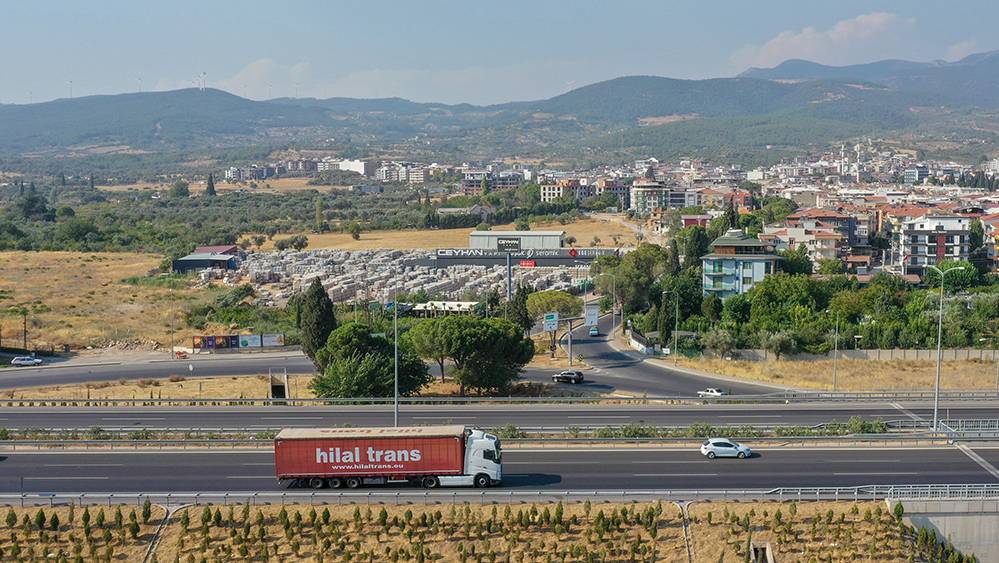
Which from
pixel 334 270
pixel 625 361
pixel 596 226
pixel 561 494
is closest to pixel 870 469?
pixel 561 494

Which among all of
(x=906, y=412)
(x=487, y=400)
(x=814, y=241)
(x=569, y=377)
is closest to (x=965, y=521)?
(x=906, y=412)

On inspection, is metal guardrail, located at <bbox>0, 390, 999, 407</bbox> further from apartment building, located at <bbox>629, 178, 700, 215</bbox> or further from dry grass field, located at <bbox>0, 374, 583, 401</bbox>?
apartment building, located at <bbox>629, 178, 700, 215</bbox>

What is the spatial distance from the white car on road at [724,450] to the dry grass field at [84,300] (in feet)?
142

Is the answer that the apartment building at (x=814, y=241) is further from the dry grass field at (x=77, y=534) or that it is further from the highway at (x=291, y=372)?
the dry grass field at (x=77, y=534)

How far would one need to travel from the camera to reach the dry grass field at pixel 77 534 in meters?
25.8

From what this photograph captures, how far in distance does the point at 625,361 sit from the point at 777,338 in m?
8.51

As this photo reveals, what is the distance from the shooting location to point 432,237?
136 m

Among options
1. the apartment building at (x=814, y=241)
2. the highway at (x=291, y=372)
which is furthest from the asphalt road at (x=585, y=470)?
the apartment building at (x=814, y=241)

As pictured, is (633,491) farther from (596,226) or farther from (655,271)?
(596,226)

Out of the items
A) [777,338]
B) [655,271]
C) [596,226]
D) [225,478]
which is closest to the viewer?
[225,478]

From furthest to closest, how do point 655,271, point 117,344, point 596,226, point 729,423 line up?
point 596,226
point 655,271
point 117,344
point 729,423

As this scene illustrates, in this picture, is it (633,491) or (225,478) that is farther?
(225,478)

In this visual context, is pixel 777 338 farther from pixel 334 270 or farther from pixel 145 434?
pixel 334 270

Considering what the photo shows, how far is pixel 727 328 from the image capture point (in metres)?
61.8
